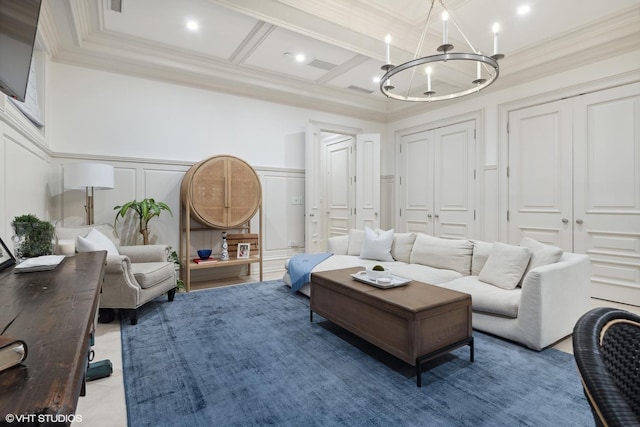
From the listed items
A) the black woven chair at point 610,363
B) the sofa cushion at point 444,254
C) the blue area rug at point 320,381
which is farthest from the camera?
the sofa cushion at point 444,254

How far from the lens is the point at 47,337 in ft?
2.21

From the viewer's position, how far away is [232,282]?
4.47 metres

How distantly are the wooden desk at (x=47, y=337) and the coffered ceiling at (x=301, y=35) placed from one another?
2.60m

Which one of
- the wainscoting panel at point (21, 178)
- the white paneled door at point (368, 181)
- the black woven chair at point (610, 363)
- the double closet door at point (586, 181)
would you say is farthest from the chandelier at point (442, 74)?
the wainscoting panel at point (21, 178)

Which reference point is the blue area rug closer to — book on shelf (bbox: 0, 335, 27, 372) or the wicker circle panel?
book on shelf (bbox: 0, 335, 27, 372)

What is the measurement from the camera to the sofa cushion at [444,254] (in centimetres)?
338

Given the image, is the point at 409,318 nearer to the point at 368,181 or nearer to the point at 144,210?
the point at 144,210

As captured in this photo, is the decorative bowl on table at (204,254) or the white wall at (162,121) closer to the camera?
the white wall at (162,121)

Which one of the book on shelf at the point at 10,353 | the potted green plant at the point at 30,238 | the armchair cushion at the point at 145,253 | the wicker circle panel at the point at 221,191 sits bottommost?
the armchair cushion at the point at 145,253

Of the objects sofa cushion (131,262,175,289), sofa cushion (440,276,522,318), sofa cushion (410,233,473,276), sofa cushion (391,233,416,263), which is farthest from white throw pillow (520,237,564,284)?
sofa cushion (131,262,175,289)

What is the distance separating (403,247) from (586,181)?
7.20 ft

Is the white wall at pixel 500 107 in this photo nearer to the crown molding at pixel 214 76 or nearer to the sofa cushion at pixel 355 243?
the crown molding at pixel 214 76

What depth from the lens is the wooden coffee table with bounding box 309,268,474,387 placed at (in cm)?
195

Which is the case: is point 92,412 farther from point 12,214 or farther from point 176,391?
point 12,214
